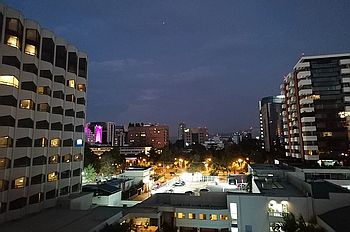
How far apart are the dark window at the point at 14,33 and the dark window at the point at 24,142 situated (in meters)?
9.26

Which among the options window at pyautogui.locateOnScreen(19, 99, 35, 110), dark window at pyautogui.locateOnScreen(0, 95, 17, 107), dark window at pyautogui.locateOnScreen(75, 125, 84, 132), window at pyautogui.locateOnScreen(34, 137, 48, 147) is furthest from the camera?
dark window at pyautogui.locateOnScreen(75, 125, 84, 132)

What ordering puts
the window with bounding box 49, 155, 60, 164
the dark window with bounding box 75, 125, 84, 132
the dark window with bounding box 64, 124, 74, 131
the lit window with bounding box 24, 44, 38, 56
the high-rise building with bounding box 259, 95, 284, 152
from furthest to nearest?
the high-rise building with bounding box 259, 95, 284, 152 → the dark window with bounding box 75, 125, 84, 132 → the dark window with bounding box 64, 124, 74, 131 → the window with bounding box 49, 155, 60, 164 → the lit window with bounding box 24, 44, 38, 56

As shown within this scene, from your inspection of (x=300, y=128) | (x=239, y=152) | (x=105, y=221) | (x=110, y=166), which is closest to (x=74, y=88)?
(x=105, y=221)

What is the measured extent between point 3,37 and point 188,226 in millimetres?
27854

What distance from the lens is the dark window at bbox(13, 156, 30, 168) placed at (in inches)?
954

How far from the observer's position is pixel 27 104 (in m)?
26.3

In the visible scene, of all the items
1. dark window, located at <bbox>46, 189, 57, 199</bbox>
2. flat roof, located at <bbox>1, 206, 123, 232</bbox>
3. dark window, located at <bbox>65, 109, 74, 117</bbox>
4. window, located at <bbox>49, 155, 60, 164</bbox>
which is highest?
dark window, located at <bbox>65, 109, 74, 117</bbox>

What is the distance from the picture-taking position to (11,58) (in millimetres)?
24531

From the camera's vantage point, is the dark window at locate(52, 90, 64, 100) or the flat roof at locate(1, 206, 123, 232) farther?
the dark window at locate(52, 90, 64, 100)

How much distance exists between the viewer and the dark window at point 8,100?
76.7 feet

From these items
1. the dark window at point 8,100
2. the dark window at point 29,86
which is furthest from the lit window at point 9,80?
the dark window at point 8,100

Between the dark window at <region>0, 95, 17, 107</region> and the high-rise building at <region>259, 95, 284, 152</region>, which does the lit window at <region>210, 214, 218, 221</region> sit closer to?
the dark window at <region>0, 95, 17, 107</region>

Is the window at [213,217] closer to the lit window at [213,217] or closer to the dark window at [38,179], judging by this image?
the lit window at [213,217]

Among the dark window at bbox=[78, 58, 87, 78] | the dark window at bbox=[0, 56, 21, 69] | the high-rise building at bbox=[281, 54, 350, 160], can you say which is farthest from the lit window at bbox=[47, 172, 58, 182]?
the high-rise building at bbox=[281, 54, 350, 160]
